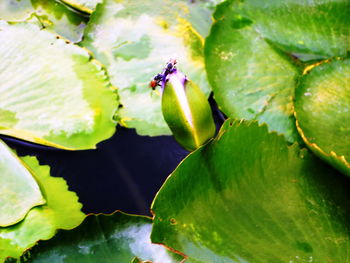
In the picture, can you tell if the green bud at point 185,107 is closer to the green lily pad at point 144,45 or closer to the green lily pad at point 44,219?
the green lily pad at point 144,45

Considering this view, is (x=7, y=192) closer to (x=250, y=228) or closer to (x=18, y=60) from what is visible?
(x=18, y=60)

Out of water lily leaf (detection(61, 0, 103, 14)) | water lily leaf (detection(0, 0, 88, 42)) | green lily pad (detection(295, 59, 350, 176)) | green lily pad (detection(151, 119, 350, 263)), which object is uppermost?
water lily leaf (detection(61, 0, 103, 14))

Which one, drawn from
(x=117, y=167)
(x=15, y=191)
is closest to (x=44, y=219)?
(x=15, y=191)

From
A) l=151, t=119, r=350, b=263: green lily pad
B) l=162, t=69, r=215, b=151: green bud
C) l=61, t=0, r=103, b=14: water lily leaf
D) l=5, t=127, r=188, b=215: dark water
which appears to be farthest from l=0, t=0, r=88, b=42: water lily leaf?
l=151, t=119, r=350, b=263: green lily pad

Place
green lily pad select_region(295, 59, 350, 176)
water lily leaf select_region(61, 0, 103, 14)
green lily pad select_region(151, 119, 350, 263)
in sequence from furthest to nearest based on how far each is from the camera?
water lily leaf select_region(61, 0, 103, 14)
green lily pad select_region(295, 59, 350, 176)
green lily pad select_region(151, 119, 350, 263)

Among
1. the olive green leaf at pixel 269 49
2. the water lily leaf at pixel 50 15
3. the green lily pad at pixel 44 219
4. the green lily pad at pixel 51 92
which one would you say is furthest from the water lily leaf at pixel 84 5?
the green lily pad at pixel 44 219

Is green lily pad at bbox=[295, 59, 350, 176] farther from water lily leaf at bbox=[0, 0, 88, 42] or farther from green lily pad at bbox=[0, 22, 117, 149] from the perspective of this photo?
water lily leaf at bbox=[0, 0, 88, 42]
